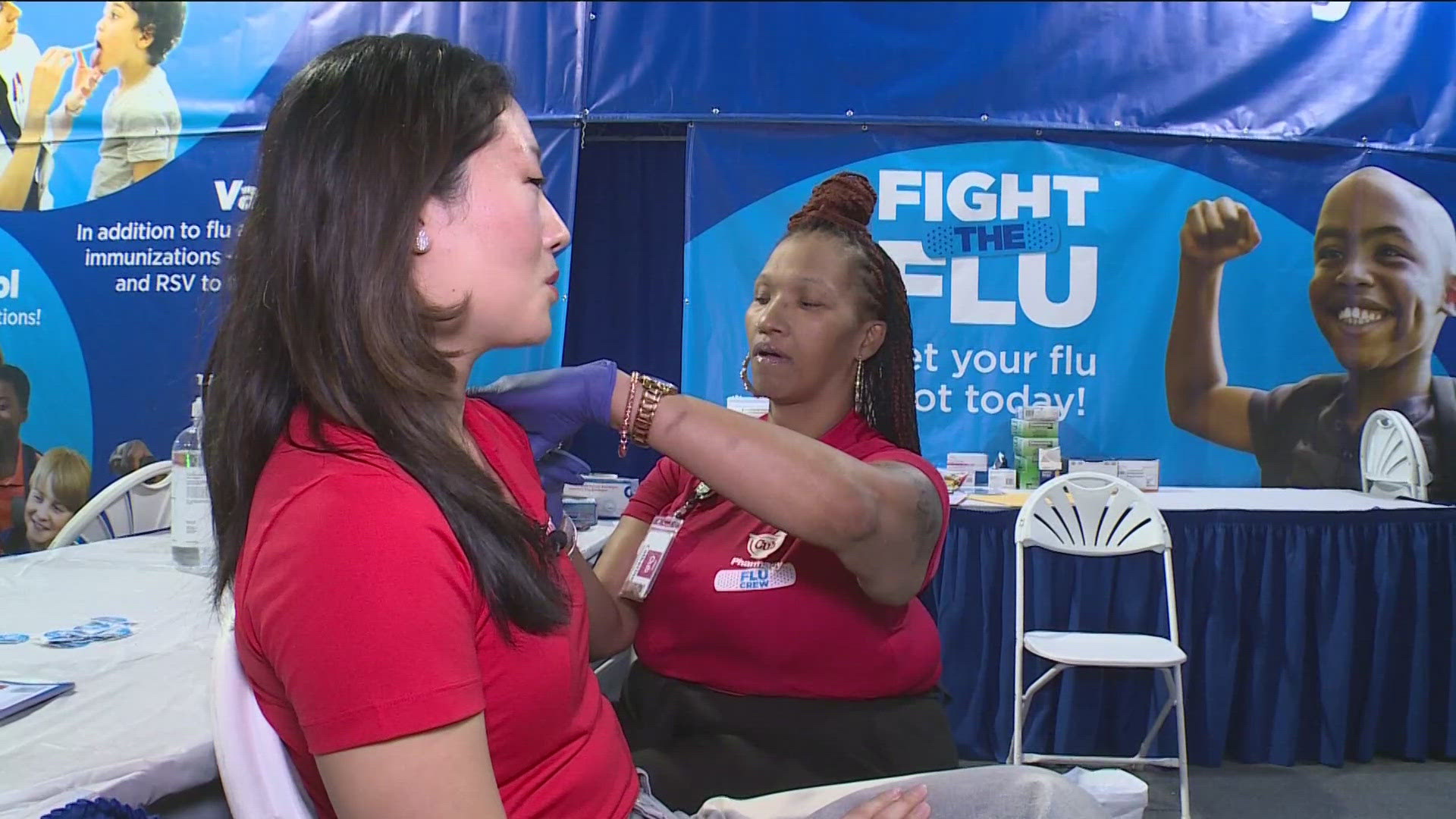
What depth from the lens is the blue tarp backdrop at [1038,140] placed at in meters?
3.61

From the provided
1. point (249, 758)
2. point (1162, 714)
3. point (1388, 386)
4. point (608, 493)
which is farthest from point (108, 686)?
point (1388, 386)

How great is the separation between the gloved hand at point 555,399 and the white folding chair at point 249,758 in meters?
0.43

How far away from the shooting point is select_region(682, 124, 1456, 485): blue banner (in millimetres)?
3613

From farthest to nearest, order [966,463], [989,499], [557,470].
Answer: [966,463]
[989,499]
[557,470]

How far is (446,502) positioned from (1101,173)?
11.2 ft

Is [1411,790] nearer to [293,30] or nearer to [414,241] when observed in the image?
[414,241]

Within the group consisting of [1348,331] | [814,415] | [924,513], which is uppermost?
[1348,331]

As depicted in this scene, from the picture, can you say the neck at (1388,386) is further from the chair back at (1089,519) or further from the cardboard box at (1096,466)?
the chair back at (1089,519)

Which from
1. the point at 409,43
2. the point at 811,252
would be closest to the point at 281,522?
the point at 409,43

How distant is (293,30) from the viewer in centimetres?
385

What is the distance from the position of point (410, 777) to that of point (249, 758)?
0.16m

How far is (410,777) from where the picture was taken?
666 millimetres

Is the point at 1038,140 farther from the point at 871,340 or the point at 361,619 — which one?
the point at 361,619

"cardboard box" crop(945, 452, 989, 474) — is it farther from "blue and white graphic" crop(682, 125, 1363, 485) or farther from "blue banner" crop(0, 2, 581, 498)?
"blue banner" crop(0, 2, 581, 498)
